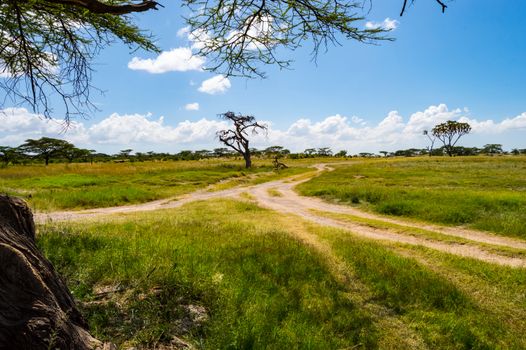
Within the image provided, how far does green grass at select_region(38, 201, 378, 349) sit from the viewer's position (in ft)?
15.7

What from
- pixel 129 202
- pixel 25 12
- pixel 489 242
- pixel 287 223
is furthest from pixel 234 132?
pixel 25 12

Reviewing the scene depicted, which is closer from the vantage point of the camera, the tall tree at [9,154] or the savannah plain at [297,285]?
the savannah plain at [297,285]

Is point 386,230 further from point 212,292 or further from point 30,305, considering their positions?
point 30,305

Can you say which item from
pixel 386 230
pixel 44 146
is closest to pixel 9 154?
pixel 44 146

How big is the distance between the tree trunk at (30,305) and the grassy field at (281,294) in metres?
1.01

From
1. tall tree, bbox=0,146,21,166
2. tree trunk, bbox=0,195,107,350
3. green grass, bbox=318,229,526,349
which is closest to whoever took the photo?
tree trunk, bbox=0,195,107,350

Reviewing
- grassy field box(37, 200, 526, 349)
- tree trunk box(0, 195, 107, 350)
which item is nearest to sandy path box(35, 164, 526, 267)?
grassy field box(37, 200, 526, 349)

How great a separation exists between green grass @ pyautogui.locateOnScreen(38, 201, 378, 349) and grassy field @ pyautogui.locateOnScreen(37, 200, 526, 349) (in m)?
0.02

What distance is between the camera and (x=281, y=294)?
694cm

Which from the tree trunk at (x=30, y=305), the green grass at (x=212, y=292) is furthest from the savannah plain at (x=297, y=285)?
the tree trunk at (x=30, y=305)

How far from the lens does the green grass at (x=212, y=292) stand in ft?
15.7

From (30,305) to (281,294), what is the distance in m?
4.69

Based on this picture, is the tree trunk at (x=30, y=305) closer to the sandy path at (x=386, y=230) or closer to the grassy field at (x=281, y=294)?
the grassy field at (x=281, y=294)

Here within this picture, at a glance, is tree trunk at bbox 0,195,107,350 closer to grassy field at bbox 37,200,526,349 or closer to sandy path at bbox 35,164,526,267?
grassy field at bbox 37,200,526,349
